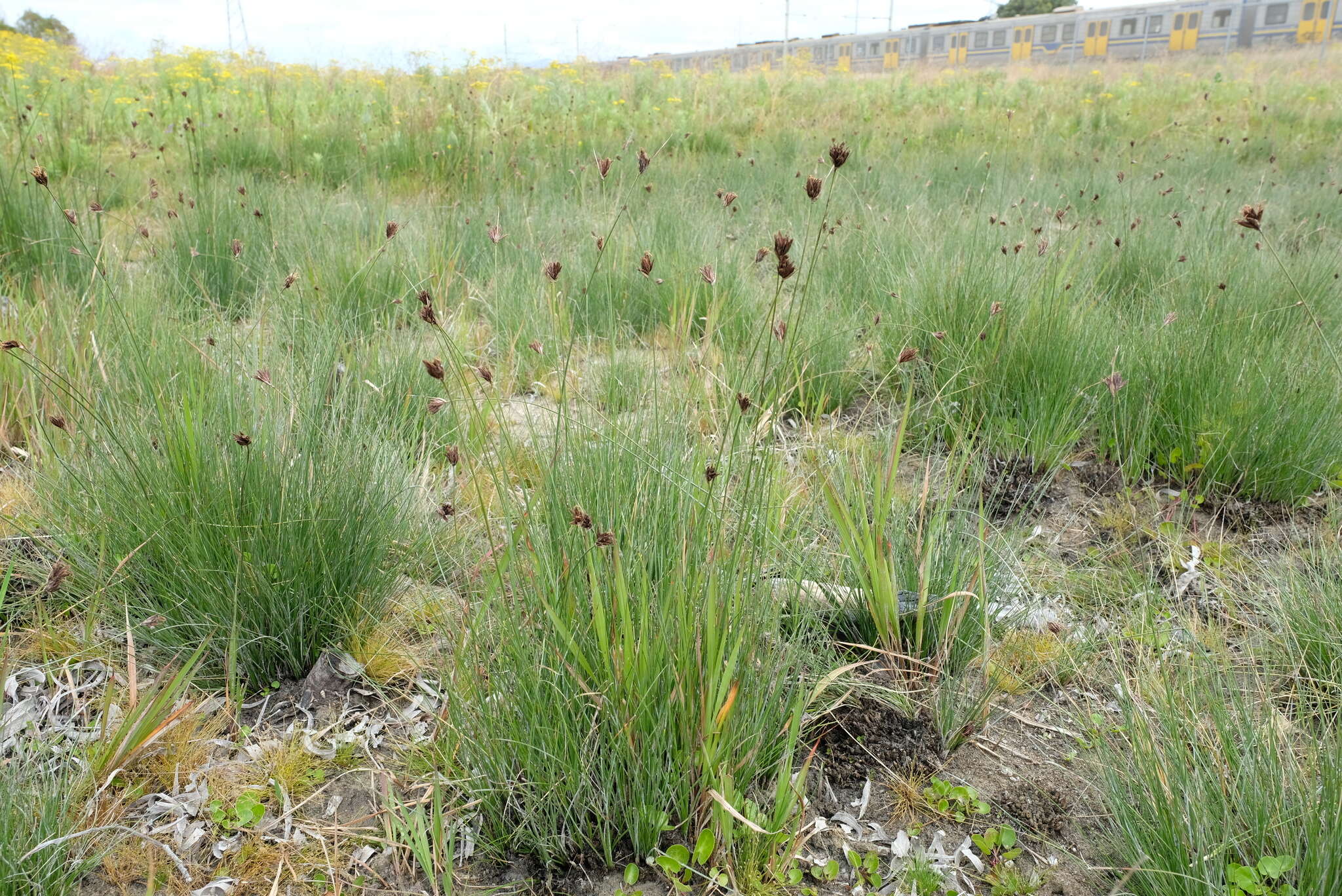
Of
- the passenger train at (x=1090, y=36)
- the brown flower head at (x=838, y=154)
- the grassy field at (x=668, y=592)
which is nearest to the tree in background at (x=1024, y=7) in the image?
the passenger train at (x=1090, y=36)

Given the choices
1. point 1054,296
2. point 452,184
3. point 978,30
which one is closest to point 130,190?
point 452,184

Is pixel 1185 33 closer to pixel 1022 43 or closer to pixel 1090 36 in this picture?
pixel 1090 36

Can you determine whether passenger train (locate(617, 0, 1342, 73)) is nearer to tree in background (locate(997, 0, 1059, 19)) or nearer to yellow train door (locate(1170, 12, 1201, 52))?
yellow train door (locate(1170, 12, 1201, 52))

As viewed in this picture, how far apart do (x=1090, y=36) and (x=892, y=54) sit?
6.21 m

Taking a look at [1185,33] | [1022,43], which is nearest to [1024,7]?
[1022,43]

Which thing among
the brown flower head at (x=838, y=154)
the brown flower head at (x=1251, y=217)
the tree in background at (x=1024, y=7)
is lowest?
the brown flower head at (x=1251, y=217)

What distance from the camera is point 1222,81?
12938 mm

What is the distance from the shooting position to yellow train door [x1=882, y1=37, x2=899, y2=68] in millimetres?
27734

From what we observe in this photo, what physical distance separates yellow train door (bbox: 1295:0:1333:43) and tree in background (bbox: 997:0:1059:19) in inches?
700

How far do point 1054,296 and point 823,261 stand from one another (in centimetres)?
124

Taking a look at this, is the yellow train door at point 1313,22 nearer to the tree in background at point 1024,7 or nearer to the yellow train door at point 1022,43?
the yellow train door at point 1022,43

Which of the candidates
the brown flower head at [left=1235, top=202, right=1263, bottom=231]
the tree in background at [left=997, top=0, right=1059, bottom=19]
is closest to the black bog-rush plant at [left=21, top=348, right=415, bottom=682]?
the brown flower head at [left=1235, top=202, right=1263, bottom=231]

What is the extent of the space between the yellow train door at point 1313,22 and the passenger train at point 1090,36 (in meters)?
0.02

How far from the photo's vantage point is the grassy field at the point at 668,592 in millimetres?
1347
